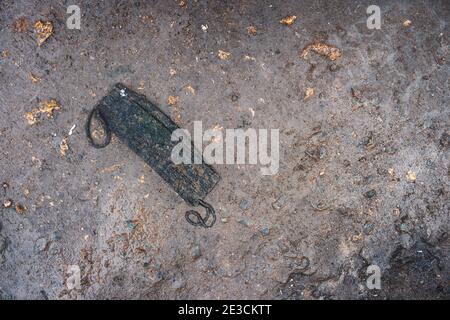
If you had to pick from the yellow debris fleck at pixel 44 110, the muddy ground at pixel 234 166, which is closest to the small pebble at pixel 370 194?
the muddy ground at pixel 234 166

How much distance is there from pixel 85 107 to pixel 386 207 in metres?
2.27

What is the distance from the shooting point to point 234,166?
2.74 meters

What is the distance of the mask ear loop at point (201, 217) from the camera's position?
8.91 feet

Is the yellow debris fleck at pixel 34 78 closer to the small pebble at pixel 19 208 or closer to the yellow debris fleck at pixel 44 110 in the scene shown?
the yellow debris fleck at pixel 44 110

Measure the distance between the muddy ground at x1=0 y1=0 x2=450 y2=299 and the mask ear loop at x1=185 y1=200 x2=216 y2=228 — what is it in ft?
0.20

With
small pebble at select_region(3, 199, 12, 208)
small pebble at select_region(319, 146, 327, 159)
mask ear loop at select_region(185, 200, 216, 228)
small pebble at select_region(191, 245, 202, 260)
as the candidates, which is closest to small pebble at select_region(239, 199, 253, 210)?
mask ear loop at select_region(185, 200, 216, 228)

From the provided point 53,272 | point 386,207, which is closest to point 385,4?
point 386,207

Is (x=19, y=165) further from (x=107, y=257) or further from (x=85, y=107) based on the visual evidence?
(x=107, y=257)

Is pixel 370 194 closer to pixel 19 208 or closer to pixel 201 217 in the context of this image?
pixel 201 217

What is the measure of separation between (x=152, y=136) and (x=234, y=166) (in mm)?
617

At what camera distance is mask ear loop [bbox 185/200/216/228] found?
2715 mm

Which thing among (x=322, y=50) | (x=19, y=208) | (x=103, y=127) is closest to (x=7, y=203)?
(x=19, y=208)

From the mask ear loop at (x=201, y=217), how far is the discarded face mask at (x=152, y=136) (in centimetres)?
1

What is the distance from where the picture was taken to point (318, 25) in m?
2.72
